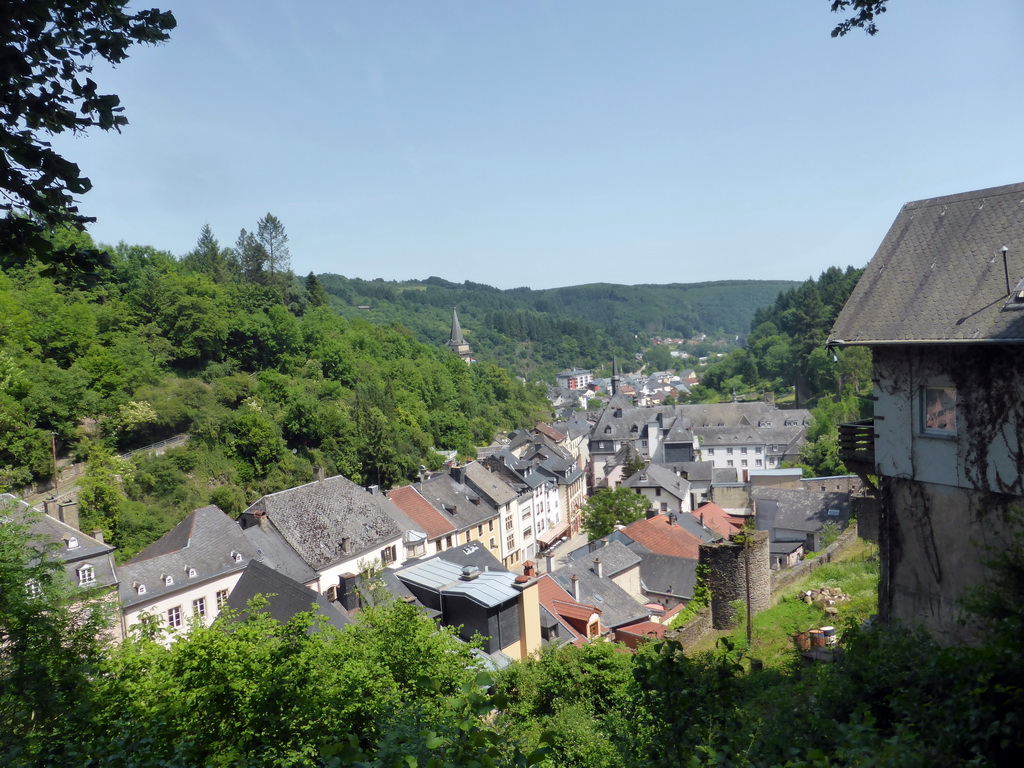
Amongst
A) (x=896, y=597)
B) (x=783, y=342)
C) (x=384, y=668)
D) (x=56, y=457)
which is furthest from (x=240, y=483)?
(x=783, y=342)

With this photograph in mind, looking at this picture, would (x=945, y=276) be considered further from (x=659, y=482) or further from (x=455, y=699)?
(x=659, y=482)

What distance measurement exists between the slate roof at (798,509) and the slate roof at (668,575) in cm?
821

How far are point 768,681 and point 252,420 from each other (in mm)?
34071

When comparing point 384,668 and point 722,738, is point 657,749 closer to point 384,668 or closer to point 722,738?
point 722,738

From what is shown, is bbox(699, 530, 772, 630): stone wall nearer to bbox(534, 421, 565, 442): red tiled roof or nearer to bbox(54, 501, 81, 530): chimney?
bbox(54, 501, 81, 530): chimney

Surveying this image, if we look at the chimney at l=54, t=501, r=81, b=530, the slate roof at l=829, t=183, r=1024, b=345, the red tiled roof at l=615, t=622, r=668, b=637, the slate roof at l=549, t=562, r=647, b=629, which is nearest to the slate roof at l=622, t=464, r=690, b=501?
the slate roof at l=549, t=562, r=647, b=629

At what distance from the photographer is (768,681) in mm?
13945

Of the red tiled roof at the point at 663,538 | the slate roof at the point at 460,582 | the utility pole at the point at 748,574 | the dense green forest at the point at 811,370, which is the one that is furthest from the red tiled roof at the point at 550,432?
the utility pole at the point at 748,574

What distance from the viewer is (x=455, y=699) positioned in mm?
4035

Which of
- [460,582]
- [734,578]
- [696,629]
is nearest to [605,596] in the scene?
[696,629]

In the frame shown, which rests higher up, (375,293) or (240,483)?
(375,293)

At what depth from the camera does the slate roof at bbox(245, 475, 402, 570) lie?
3186 cm

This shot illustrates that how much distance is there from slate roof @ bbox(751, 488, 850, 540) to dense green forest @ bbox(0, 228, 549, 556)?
23.9 m

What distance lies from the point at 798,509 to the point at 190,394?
36716mm
